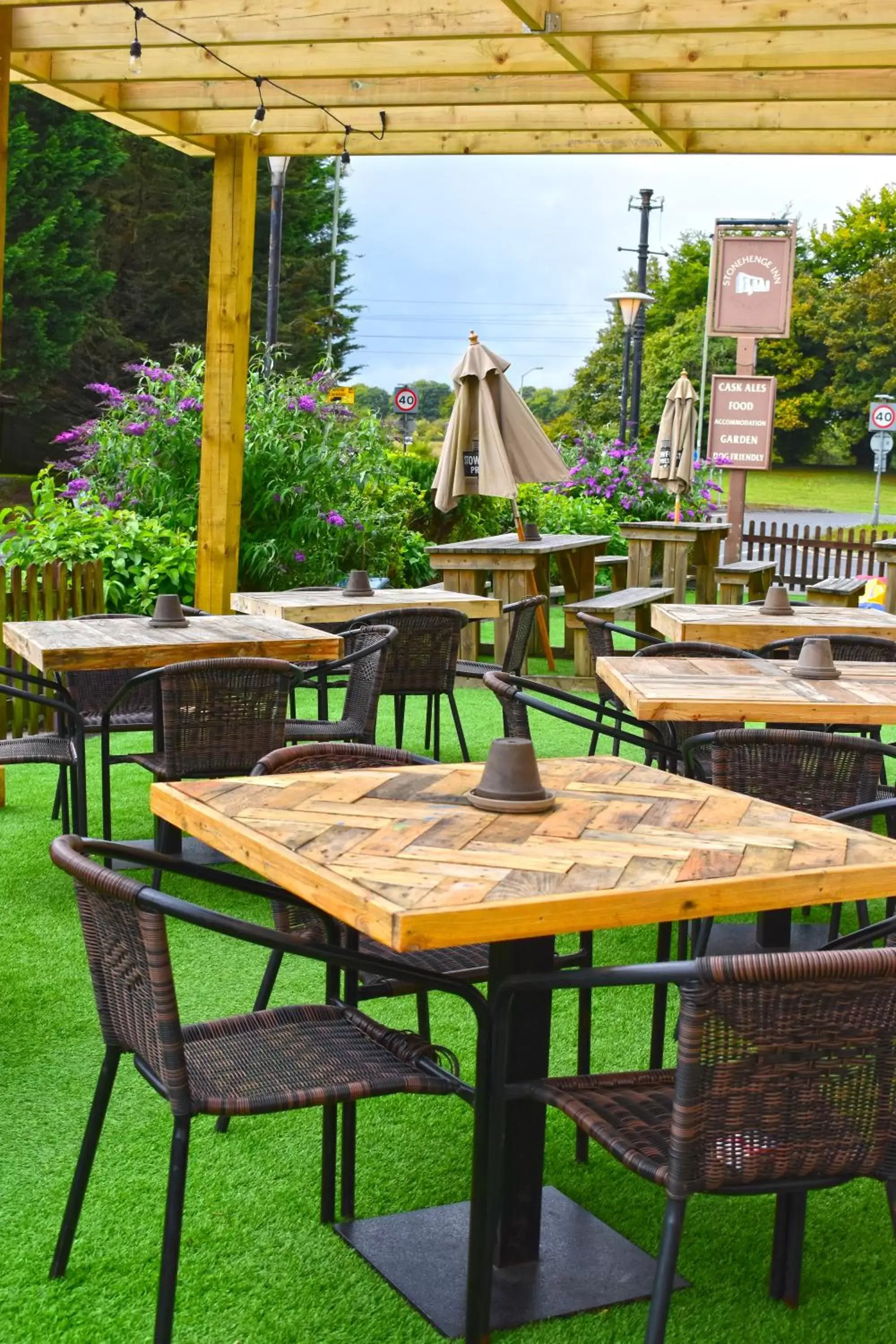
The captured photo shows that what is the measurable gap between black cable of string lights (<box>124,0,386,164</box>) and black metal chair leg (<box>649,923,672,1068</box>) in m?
4.09

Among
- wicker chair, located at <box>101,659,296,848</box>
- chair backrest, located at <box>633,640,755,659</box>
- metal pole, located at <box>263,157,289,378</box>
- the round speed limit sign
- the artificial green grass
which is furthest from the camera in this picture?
the round speed limit sign

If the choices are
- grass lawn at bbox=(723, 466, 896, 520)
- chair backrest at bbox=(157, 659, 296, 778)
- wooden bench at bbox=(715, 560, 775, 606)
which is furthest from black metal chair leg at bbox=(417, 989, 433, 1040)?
grass lawn at bbox=(723, 466, 896, 520)

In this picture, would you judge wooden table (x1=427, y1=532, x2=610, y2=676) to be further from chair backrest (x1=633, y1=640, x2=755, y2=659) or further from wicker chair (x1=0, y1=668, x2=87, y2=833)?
wicker chair (x1=0, y1=668, x2=87, y2=833)

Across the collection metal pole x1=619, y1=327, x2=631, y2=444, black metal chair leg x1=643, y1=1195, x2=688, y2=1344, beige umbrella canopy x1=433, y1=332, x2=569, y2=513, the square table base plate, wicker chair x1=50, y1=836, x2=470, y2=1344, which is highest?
metal pole x1=619, y1=327, x2=631, y2=444

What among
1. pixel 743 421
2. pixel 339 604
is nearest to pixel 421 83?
pixel 339 604

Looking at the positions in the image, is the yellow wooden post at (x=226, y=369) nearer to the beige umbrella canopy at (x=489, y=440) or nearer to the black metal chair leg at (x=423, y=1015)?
the beige umbrella canopy at (x=489, y=440)

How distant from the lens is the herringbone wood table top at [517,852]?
2.08m

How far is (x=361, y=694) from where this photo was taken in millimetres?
5352

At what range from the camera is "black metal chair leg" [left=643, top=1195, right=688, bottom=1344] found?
2023 mm

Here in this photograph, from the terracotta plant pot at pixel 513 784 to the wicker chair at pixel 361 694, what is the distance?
8.12 feet

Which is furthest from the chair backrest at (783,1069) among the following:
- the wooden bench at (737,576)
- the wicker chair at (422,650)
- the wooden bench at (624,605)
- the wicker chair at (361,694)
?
the wooden bench at (737,576)

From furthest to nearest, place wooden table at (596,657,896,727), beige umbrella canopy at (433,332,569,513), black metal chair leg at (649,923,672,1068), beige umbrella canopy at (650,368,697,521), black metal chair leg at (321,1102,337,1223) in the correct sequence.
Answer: beige umbrella canopy at (650,368,697,521) → beige umbrella canopy at (433,332,569,513) → wooden table at (596,657,896,727) → black metal chair leg at (649,923,672,1068) → black metal chair leg at (321,1102,337,1223)

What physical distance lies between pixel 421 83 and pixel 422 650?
2750mm

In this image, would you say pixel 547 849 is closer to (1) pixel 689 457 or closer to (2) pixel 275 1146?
(2) pixel 275 1146
